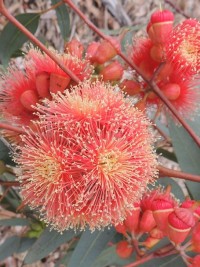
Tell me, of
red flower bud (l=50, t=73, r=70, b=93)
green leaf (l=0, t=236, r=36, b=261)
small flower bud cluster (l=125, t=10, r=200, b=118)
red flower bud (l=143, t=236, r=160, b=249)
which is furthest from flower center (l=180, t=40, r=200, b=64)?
green leaf (l=0, t=236, r=36, b=261)

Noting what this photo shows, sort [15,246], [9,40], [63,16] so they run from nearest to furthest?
[9,40], [63,16], [15,246]

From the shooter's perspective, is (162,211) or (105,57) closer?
(162,211)

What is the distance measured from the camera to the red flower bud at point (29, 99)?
100 centimetres

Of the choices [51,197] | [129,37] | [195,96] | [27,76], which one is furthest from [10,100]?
[129,37]

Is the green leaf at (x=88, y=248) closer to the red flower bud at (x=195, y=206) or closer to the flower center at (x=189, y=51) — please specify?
the red flower bud at (x=195, y=206)

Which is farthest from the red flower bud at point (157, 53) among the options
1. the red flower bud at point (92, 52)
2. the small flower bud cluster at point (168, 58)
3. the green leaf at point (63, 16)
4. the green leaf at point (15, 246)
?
the green leaf at point (15, 246)

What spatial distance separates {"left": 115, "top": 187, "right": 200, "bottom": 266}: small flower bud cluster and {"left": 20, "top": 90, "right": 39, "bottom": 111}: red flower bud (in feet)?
0.92

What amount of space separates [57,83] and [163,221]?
32 cm

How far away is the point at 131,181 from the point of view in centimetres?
90

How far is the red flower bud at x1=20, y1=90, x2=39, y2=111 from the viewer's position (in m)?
1.00

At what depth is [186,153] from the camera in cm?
123

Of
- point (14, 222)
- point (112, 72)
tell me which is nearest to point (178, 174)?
point (112, 72)

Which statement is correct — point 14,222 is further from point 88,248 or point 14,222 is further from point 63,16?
point 63,16

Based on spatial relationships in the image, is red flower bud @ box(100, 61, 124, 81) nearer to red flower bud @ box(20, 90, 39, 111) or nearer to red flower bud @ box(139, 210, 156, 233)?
red flower bud @ box(20, 90, 39, 111)
